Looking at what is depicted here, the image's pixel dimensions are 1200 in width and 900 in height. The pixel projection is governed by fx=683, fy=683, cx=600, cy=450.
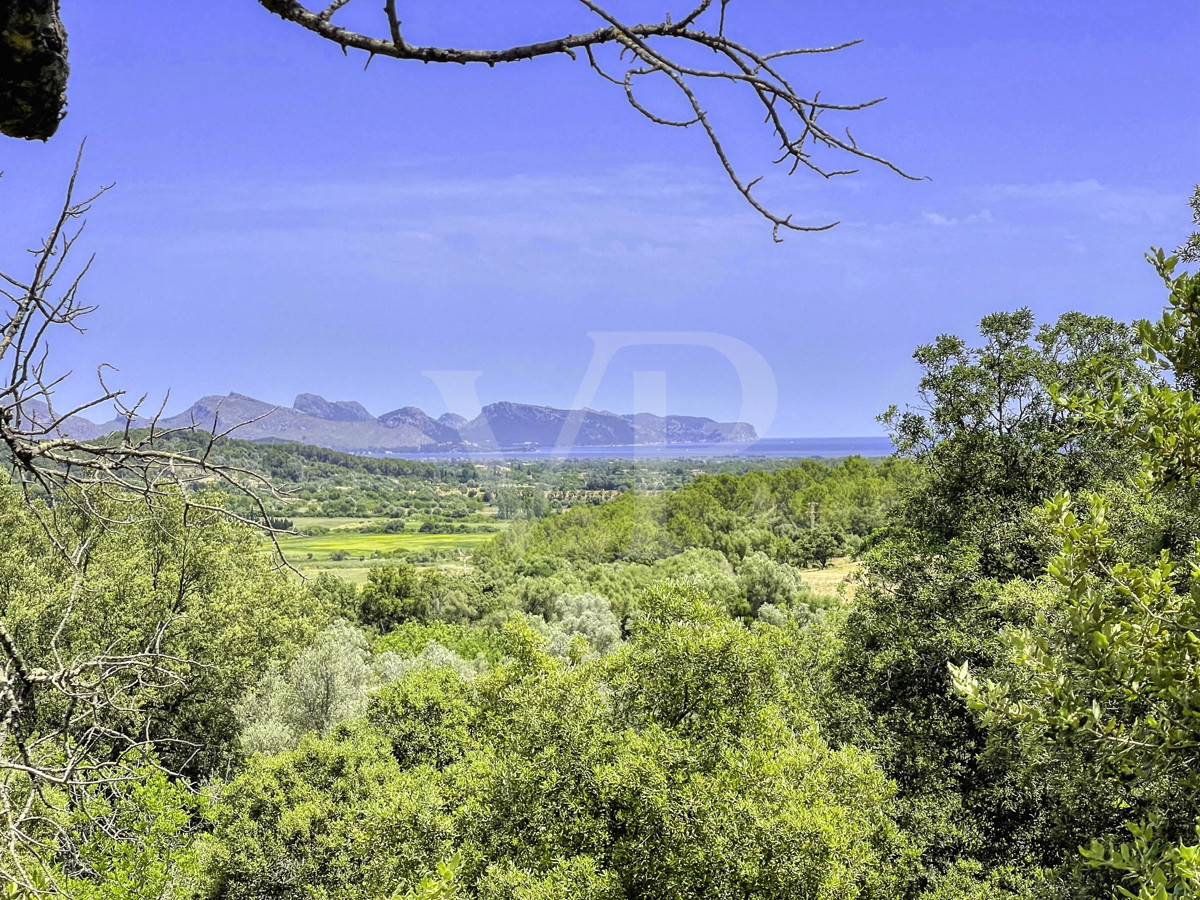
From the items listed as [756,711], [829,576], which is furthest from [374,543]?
[756,711]

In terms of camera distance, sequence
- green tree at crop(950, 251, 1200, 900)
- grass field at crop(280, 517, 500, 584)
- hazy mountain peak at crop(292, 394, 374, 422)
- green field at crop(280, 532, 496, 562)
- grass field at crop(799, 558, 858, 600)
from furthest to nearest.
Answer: hazy mountain peak at crop(292, 394, 374, 422) < green field at crop(280, 532, 496, 562) < grass field at crop(280, 517, 500, 584) < grass field at crop(799, 558, 858, 600) < green tree at crop(950, 251, 1200, 900)

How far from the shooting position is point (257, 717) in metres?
17.1

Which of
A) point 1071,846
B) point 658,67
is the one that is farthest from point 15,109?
point 1071,846

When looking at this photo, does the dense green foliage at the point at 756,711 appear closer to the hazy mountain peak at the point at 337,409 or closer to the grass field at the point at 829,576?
the grass field at the point at 829,576

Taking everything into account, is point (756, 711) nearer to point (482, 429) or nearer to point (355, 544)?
point (355, 544)

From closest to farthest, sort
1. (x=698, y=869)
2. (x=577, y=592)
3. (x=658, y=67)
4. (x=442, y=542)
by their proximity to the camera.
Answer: (x=658, y=67)
(x=698, y=869)
(x=577, y=592)
(x=442, y=542)

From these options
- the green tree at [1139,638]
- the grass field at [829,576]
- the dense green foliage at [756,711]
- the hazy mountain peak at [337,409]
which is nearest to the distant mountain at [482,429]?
the hazy mountain peak at [337,409]

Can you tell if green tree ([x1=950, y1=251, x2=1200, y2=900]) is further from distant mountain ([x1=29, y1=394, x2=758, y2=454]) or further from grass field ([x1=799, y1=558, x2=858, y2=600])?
distant mountain ([x1=29, y1=394, x2=758, y2=454])

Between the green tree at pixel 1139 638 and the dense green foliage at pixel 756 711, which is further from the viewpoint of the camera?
the dense green foliage at pixel 756 711

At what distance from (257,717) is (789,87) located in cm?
1951

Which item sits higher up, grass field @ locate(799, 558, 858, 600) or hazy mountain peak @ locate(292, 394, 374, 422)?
hazy mountain peak @ locate(292, 394, 374, 422)

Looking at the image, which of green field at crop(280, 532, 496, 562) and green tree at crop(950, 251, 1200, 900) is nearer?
green tree at crop(950, 251, 1200, 900)

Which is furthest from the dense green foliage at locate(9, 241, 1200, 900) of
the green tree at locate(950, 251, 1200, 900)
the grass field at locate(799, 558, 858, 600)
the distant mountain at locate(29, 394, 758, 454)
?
the distant mountain at locate(29, 394, 758, 454)

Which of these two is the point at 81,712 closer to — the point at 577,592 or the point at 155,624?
the point at 155,624
